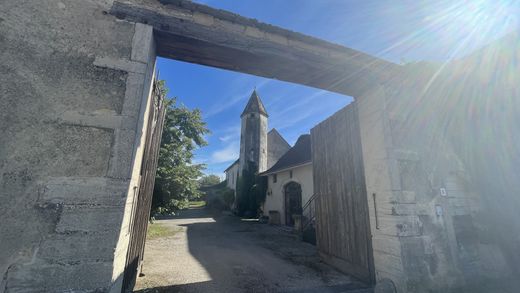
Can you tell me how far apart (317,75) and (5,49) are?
12.4 feet

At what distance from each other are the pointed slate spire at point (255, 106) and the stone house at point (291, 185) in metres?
6.76

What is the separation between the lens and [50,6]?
2418 mm

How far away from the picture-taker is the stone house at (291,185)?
A: 11672mm

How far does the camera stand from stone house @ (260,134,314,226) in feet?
38.3

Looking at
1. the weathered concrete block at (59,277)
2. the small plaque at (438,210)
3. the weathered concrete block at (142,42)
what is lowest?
the weathered concrete block at (59,277)

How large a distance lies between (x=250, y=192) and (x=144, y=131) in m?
15.2

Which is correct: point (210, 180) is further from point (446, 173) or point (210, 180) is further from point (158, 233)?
point (446, 173)

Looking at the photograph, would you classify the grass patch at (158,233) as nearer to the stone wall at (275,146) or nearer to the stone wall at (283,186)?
the stone wall at (283,186)

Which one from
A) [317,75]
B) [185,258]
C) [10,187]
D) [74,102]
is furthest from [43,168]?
[185,258]

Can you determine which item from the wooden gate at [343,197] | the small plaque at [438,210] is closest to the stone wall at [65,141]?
the wooden gate at [343,197]

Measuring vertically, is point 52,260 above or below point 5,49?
below

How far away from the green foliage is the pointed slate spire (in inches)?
207

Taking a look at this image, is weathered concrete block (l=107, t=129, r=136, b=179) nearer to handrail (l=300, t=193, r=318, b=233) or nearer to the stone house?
handrail (l=300, t=193, r=318, b=233)

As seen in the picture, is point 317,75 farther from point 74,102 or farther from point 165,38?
point 74,102
